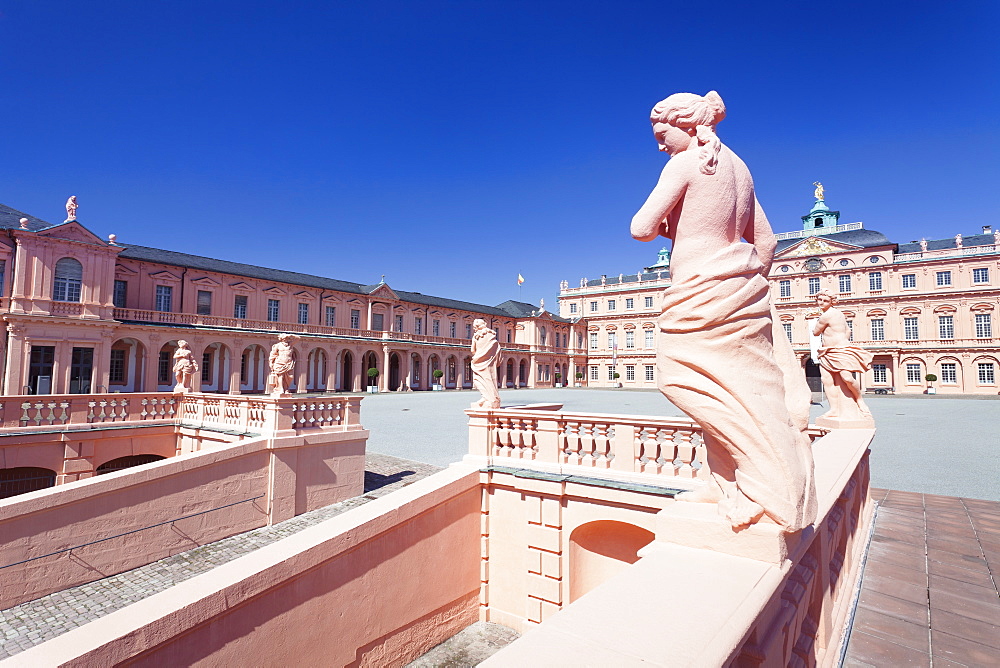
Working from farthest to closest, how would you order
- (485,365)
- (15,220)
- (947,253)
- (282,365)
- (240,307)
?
(947,253) < (240,307) < (15,220) < (282,365) < (485,365)

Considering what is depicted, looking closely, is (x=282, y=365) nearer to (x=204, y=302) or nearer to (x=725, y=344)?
(x=725, y=344)

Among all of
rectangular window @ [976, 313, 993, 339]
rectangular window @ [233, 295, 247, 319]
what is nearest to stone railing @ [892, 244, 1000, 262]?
rectangular window @ [976, 313, 993, 339]

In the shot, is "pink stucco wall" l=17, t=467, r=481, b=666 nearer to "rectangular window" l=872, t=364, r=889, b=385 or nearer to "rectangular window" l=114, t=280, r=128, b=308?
"rectangular window" l=114, t=280, r=128, b=308

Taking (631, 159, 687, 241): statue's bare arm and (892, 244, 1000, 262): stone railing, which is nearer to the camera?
(631, 159, 687, 241): statue's bare arm

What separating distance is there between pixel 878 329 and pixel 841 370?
4983 centimetres

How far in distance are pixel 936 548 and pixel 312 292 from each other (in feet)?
130

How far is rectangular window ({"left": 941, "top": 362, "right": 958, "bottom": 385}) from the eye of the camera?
141ft

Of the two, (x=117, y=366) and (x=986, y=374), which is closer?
(x=117, y=366)

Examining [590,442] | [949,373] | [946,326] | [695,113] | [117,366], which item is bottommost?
[590,442]

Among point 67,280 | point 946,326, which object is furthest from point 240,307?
point 946,326

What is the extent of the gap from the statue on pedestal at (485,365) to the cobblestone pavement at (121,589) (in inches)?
155

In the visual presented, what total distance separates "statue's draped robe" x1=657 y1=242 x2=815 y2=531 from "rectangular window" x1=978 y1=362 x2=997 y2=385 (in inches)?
2183

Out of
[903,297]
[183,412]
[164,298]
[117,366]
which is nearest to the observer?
[183,412]

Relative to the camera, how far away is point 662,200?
2.31 metres
